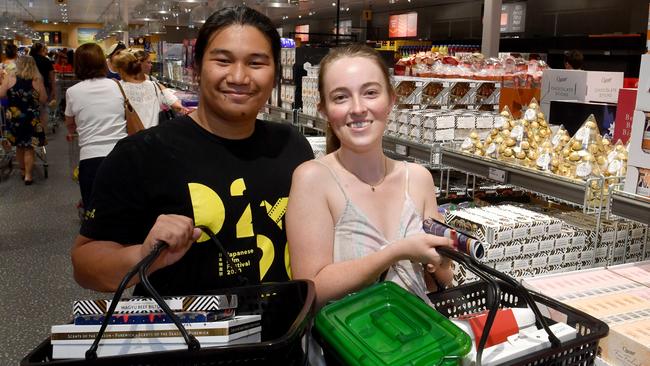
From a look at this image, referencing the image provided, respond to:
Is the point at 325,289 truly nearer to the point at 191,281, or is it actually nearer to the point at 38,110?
the point at 191,281

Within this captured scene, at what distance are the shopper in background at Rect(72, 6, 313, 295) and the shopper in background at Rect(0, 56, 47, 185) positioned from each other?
7.39m

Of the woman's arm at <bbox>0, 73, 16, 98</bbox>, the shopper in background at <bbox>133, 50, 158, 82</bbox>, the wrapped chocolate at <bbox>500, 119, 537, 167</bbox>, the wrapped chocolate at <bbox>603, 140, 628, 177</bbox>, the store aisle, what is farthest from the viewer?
the woman's arm at <bbox>0, 73, 16, 98</bbox>

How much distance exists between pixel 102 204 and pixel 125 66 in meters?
4.52

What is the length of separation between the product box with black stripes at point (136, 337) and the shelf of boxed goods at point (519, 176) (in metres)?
1.35

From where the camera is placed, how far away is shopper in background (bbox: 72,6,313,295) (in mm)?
1375

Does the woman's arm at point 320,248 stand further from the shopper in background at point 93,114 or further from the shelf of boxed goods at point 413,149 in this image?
the shopper in background at point 93,114

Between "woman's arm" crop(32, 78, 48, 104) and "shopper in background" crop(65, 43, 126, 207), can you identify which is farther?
"woman's arm" crop(32, 78, 48, 104)

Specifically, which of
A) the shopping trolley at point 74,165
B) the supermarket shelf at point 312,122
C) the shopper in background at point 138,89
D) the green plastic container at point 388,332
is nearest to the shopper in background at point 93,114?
the shopper in background at point 138,89

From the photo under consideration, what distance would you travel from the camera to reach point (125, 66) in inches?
218

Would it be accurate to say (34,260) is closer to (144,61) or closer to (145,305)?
(144,61)

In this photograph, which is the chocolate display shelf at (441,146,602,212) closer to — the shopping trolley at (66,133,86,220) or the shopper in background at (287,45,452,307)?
the shopper in background at (287,45,452,307)

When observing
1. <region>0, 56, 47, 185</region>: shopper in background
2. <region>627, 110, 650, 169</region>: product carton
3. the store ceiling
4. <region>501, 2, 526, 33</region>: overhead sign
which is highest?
the store ceiling

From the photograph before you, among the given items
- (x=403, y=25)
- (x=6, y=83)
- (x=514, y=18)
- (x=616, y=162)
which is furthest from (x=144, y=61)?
(x=403, y=25)

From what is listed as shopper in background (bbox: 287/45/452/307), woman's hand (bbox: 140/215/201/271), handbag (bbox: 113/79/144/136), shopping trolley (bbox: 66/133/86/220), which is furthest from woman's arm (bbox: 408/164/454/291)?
handbag (bbox: 113/79/144/136)
